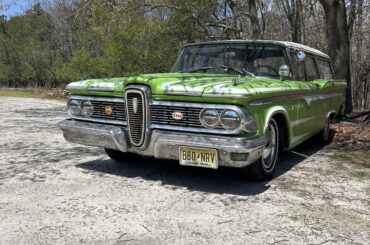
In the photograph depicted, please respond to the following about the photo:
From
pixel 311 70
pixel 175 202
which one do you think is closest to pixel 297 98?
pixel 311 70

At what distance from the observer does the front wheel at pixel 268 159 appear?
15.9 feet

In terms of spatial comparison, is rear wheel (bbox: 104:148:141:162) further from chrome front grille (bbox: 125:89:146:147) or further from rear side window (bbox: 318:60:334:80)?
rear side window (bbox: 318:60:334:80)

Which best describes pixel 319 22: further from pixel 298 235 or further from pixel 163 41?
pixel 298 235

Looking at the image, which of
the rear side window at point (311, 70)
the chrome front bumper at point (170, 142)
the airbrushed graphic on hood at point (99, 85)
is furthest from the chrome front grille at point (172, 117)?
the rear side window at point (311, 70)

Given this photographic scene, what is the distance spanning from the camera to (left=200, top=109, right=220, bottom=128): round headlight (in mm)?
4418

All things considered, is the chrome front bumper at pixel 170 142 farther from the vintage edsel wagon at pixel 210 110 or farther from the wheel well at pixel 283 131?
the wheel well at pixel 283 131

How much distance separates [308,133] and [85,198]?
3.50m

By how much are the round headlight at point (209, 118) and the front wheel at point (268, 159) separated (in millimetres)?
723

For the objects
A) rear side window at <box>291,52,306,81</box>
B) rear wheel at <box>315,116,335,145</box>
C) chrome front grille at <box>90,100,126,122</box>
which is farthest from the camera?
rear wheel at <box>315,116,335,145</box>

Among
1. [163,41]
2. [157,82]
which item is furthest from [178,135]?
[163,41]

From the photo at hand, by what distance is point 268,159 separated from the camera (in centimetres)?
514

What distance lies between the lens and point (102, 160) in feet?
20.4

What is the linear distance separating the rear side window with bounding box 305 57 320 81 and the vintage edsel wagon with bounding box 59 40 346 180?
12.7 inches

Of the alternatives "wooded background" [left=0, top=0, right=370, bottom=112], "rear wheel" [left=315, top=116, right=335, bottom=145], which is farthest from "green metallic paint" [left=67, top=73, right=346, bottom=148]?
"wooded background" [left=0, top=0, right=370, bottom=112]
